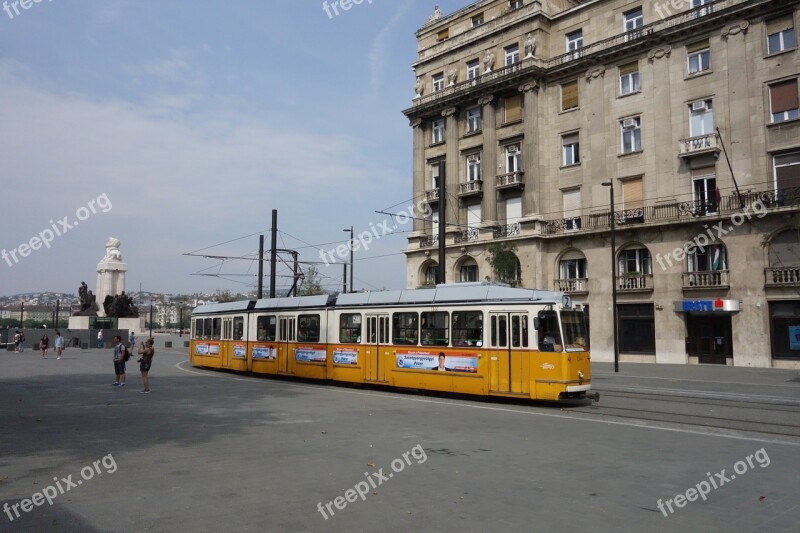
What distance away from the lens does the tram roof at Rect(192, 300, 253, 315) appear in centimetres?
2718

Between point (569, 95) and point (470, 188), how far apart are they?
27.6 feet

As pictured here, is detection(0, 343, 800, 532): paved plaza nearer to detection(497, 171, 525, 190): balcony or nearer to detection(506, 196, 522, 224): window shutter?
detection(497, 171, 525, 190): balcony

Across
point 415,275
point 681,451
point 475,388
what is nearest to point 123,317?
point 415,275

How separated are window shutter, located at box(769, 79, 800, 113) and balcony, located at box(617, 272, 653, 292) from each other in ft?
32.8

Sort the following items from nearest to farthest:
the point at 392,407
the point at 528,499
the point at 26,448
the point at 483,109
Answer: the point at 528,499 < the point at 26,448 < the point at 392,407 < the point at 483,109

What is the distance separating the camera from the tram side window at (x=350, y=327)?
20859mm

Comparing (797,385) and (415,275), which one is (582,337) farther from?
(415,275)

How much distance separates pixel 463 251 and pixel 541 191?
6497mm

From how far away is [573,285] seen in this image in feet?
125

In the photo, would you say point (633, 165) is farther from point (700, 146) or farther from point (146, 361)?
point (146, 361)

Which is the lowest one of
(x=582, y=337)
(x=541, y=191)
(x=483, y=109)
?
(x=582, y=337)

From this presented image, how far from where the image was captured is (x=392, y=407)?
624 inches

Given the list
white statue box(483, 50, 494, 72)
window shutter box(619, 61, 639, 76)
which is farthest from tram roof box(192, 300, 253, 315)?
window shutter box(619, 61, 639, 76)

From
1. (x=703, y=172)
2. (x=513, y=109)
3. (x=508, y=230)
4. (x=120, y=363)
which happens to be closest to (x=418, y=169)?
(x=513, y=109)
